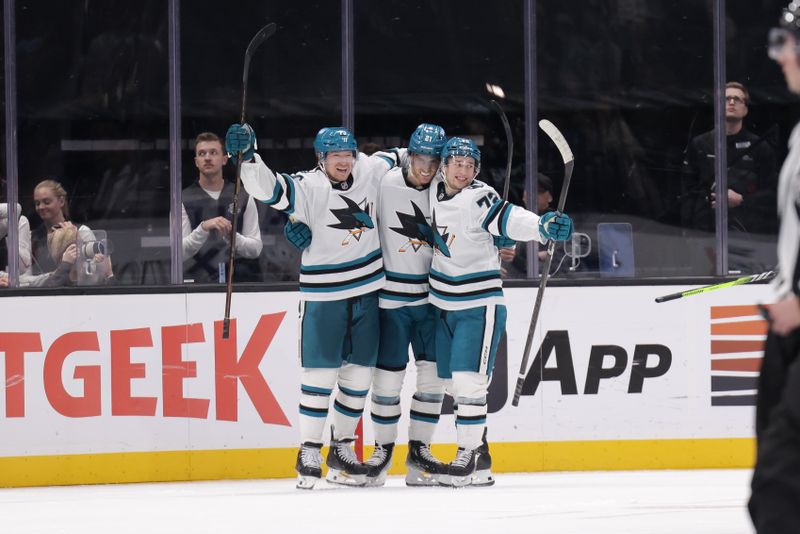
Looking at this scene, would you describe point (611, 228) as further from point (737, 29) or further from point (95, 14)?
point (95, 14)

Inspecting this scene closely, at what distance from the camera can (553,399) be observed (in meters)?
5.57

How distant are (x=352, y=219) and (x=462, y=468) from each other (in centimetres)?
96

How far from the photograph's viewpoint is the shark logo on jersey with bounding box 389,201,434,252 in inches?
190

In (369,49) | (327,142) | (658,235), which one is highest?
(369,49)

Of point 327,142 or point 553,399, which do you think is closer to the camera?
point 327,142

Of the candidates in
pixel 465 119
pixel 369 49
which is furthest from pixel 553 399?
pixel 369 49

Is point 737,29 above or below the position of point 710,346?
above

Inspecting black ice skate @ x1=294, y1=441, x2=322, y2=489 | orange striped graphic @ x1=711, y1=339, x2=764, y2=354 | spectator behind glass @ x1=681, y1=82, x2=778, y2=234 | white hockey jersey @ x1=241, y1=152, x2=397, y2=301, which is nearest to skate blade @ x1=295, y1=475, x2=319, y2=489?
black ice skate @ x1=294, y1=441, x2=322, y2=489

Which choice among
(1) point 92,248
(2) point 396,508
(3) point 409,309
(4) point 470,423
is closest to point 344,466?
(4) point 470,423

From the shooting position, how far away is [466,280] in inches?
186

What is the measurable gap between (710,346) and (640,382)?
0.33 metres

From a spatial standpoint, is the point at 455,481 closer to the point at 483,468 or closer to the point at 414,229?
the point at 483,468

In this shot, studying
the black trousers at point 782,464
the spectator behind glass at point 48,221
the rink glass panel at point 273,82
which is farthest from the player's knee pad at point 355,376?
the black trousers at point 782,464

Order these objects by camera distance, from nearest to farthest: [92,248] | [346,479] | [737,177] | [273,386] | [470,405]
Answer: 1. [470,405]
2. [346,479]
3. [273,386]
4. [92,248]
5. [737,177]
